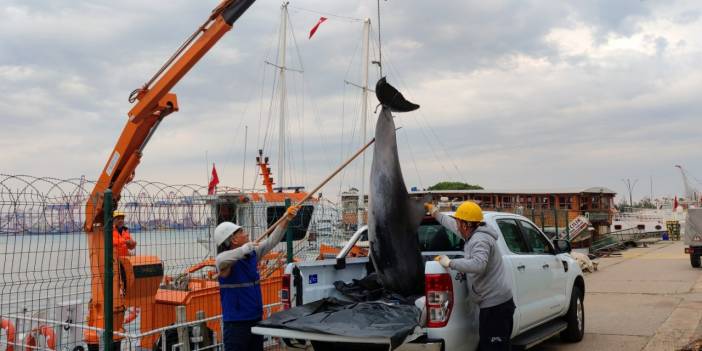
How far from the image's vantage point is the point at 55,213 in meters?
5.89

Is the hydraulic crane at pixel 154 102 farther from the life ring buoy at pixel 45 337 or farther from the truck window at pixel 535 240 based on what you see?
the truck window at pixel 535 240

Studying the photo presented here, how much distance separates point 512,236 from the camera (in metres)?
6.93

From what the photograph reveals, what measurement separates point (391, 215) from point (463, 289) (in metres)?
0.97

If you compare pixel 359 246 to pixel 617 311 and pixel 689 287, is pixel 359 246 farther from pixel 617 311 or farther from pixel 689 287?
pixel 689 287

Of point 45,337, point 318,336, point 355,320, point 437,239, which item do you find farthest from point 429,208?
point 45,337

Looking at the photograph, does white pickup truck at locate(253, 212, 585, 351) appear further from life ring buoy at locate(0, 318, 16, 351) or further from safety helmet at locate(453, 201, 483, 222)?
life ring buoy at locate(0, 318, 16, 351)

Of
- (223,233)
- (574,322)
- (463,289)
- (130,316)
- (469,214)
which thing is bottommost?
(574,322)

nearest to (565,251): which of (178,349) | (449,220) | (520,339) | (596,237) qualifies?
(520,339)

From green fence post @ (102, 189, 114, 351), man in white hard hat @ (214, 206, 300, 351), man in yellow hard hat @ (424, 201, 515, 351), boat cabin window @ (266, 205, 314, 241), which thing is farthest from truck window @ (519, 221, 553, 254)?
green fence post @ (102, 189, 114, 351)

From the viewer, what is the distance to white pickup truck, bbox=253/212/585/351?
5070 mm

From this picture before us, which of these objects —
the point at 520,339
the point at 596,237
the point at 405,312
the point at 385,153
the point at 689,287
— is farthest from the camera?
the point at 596,237

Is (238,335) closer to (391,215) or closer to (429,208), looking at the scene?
(391,215)

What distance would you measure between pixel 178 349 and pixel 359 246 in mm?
4413

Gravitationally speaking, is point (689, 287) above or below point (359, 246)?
below
